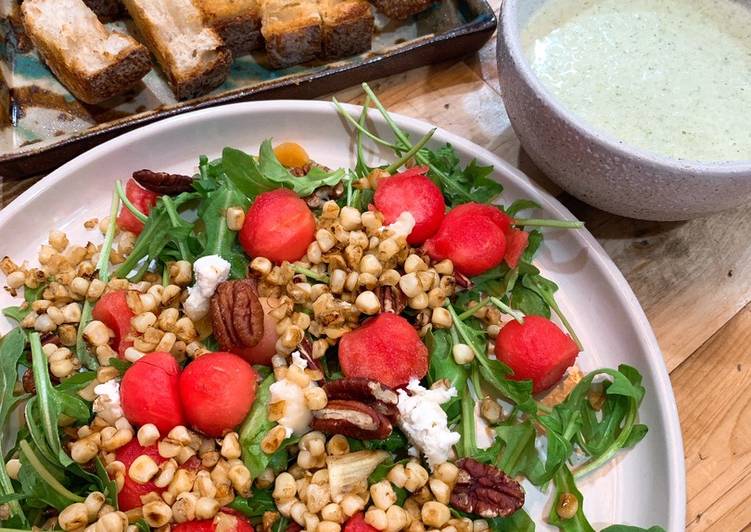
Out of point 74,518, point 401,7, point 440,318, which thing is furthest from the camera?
point 401,7

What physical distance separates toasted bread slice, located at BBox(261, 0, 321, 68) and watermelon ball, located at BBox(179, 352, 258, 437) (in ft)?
2.71

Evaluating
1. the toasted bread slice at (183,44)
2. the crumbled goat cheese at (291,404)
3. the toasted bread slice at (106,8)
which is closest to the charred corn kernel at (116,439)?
the crumbled goat cheese at (291,404)

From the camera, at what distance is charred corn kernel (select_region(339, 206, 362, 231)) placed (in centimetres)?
125

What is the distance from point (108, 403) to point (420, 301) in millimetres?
513

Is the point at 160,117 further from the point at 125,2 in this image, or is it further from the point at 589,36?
the point at 589,36

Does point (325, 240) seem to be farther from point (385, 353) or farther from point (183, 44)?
point (183, 44)

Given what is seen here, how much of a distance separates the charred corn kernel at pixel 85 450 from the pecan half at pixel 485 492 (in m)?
0.53

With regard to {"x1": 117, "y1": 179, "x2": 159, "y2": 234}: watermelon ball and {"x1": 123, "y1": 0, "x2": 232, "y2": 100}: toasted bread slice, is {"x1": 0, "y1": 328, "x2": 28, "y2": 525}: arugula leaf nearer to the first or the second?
{"x1": 117, "y1": 179, "x2": 159, "y2": 234}: watermelon ball

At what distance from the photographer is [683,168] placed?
1.11 m

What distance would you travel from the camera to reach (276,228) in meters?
1.21

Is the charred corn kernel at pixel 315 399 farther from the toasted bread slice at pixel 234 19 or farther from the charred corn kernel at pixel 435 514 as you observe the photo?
the toasted bread slice at pixel 234 19

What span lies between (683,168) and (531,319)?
337 mm

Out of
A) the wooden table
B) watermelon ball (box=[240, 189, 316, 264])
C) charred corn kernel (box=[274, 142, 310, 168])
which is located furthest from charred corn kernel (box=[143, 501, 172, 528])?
the wooden table

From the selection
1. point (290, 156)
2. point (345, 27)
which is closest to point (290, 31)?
point (345, 27)
